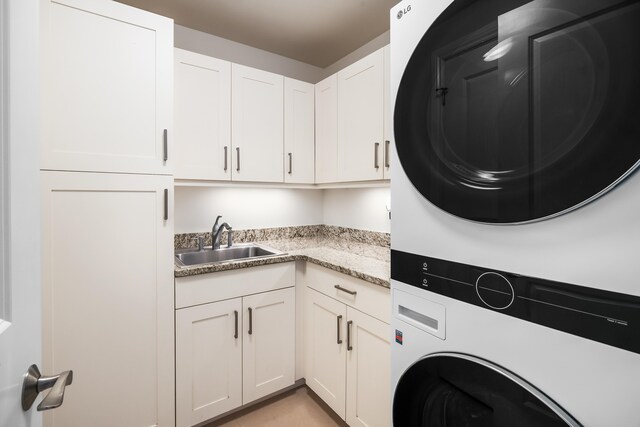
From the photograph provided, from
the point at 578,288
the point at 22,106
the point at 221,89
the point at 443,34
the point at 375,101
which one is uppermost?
the point at 221,89

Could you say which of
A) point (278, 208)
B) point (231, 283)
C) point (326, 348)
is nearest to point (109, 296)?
point (231, 283)

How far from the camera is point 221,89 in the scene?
1847mm

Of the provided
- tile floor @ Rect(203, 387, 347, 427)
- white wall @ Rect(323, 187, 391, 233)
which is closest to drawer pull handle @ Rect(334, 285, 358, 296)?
white wall @ Rect(323, 187, 391, 233)

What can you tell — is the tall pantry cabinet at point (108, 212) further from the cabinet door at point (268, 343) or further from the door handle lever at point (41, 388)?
the door handle lever at point (41, 388)

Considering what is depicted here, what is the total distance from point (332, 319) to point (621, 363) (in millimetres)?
1307

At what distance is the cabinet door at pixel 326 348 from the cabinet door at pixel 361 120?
80 centimetres

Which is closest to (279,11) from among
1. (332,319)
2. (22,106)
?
(22,106)

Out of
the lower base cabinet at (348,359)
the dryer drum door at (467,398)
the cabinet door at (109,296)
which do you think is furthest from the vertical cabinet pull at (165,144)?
the dryer drum door at (467,398)

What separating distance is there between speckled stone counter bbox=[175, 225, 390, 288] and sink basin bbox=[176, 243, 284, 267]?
100 mm

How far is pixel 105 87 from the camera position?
133 centimetres

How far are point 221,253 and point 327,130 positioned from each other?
1.16 meters

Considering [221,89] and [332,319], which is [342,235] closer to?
[332,319]

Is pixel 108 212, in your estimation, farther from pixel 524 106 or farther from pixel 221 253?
pixel 524 106

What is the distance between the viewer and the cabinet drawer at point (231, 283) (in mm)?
1558
